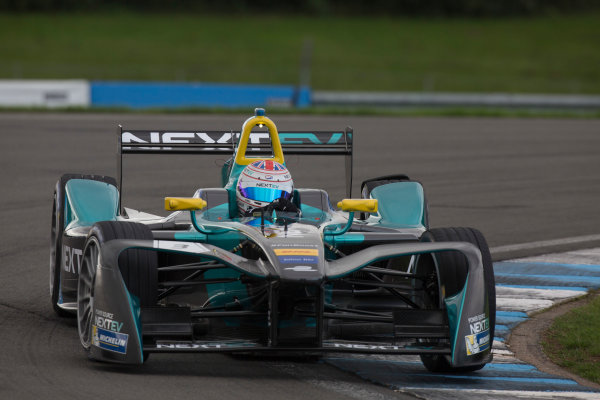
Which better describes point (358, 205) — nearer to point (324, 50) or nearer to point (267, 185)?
point (267, 185)

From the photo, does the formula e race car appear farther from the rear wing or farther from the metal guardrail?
the metal guardrail

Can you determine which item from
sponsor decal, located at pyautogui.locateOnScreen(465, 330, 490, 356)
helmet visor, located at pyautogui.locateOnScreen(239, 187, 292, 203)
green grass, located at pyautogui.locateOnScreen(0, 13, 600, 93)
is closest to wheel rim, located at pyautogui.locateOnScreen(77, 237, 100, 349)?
helmet visor, located at pyautogui.locateOnScreen(239, 187, 292, 203)

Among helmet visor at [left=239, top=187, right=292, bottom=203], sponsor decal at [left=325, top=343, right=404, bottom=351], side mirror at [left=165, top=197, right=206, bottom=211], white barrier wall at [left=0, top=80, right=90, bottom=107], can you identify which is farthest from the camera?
white barrier wall at [left=0, top=80, right=90, bottom=107]

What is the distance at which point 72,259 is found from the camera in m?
7.34

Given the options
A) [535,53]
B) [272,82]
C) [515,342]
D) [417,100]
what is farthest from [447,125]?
[535,53]

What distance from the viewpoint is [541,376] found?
635cm

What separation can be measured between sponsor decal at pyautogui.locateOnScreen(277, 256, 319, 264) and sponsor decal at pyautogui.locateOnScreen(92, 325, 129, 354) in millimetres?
961

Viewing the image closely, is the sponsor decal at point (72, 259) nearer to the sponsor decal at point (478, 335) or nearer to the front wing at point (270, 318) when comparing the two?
the front wing at point (270, 318)

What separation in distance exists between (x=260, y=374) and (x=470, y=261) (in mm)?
1382

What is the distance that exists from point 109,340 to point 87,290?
59cm

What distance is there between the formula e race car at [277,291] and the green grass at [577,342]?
2.57 feet

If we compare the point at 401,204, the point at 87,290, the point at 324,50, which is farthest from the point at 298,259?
the point at 324,50

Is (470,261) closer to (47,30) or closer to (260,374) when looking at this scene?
(260,374)

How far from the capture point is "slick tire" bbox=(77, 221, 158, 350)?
238 inches
